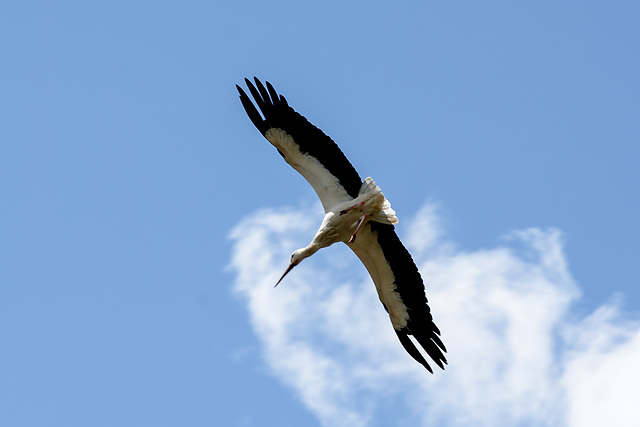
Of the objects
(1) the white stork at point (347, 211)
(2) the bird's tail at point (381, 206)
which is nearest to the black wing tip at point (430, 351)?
(1) the white stork at point (347, 211)

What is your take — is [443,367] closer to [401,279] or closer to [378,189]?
[401,279]

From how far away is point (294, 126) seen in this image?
1439 cm

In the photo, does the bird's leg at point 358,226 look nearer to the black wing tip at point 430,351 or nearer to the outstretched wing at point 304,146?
the outstretched wing at point 304,146

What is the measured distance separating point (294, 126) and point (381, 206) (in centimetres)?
159

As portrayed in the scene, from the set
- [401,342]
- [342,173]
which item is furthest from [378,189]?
[401,342]

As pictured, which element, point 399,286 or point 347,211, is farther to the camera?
point 399,286

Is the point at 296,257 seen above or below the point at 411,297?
below

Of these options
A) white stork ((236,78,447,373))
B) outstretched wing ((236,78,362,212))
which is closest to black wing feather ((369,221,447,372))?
white stork ((236,78,447,373))

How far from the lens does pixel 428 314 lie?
15547mm

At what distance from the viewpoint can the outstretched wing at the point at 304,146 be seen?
1439cm

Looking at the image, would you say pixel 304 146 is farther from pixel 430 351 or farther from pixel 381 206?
pixel 430 351

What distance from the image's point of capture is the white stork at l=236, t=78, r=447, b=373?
47.3ft

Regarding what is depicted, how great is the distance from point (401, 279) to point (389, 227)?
0.85m

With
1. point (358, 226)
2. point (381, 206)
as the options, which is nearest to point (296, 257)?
point (358, 226)
